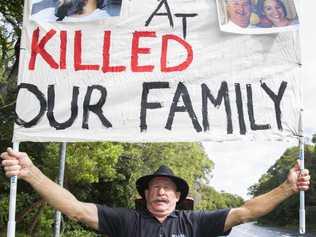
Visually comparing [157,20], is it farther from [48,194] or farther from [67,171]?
[67,171]

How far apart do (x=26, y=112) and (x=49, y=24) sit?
783 mm

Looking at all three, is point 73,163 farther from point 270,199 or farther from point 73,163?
point 270,199

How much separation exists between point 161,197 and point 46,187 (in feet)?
2.68

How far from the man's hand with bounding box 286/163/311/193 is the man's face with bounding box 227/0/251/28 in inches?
52.6

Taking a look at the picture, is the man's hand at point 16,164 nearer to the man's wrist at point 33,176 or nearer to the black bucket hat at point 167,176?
the man's wrist at point 33,176

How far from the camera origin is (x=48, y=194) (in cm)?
420

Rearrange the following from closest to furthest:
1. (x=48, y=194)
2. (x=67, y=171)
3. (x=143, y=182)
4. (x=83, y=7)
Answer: (x=48, y=194) → (x=143, y=182) → (x=83, y=7) → (x=67, y=171)

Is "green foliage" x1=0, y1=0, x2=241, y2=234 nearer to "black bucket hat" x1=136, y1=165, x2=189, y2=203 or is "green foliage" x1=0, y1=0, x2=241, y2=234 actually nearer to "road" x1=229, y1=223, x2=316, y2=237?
"black bucket hat" x1=136, y1=165, x2=189, y2=203

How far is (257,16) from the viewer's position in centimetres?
491

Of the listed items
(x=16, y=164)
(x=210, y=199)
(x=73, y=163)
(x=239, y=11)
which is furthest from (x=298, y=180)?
(x=210, y=199)

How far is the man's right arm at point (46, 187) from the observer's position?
4.09 m

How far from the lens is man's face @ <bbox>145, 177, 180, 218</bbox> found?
169 inches

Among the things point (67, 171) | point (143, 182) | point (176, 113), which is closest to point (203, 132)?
point (176, 113)

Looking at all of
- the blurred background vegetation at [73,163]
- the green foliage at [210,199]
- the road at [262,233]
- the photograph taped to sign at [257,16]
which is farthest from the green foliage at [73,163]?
the green foliage at [210,199]
